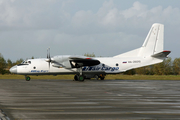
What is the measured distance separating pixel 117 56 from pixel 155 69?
58.4 metres

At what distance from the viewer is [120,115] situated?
8586mm

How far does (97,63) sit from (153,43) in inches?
393

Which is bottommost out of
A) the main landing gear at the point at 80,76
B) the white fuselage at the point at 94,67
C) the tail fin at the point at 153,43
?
the main landing gear at the point at 80,76

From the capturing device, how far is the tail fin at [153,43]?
3591cm

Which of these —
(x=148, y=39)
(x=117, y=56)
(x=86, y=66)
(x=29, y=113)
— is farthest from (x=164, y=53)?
(x=29, y=113)

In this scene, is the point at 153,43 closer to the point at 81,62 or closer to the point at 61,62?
the point at 81,62

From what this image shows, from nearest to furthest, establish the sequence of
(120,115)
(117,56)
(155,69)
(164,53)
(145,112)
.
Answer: (120,115) → (145,112) → (164,53) → (117,56) → (155,69)

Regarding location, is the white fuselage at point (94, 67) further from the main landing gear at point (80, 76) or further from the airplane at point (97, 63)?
the main landing gear at point (80, 76)

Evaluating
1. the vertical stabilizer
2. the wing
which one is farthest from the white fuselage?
the vertical stabilizer

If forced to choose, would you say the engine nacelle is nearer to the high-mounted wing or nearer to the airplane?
the airplane

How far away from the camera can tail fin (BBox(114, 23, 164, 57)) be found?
118ft

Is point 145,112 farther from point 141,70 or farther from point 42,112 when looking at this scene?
point 141,70

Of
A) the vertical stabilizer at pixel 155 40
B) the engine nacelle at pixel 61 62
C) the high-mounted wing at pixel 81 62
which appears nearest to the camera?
the high-mounted wing at pixel 81 62

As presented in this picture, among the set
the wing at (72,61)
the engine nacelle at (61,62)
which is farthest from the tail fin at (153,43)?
the engine nacelle at (61,62)
